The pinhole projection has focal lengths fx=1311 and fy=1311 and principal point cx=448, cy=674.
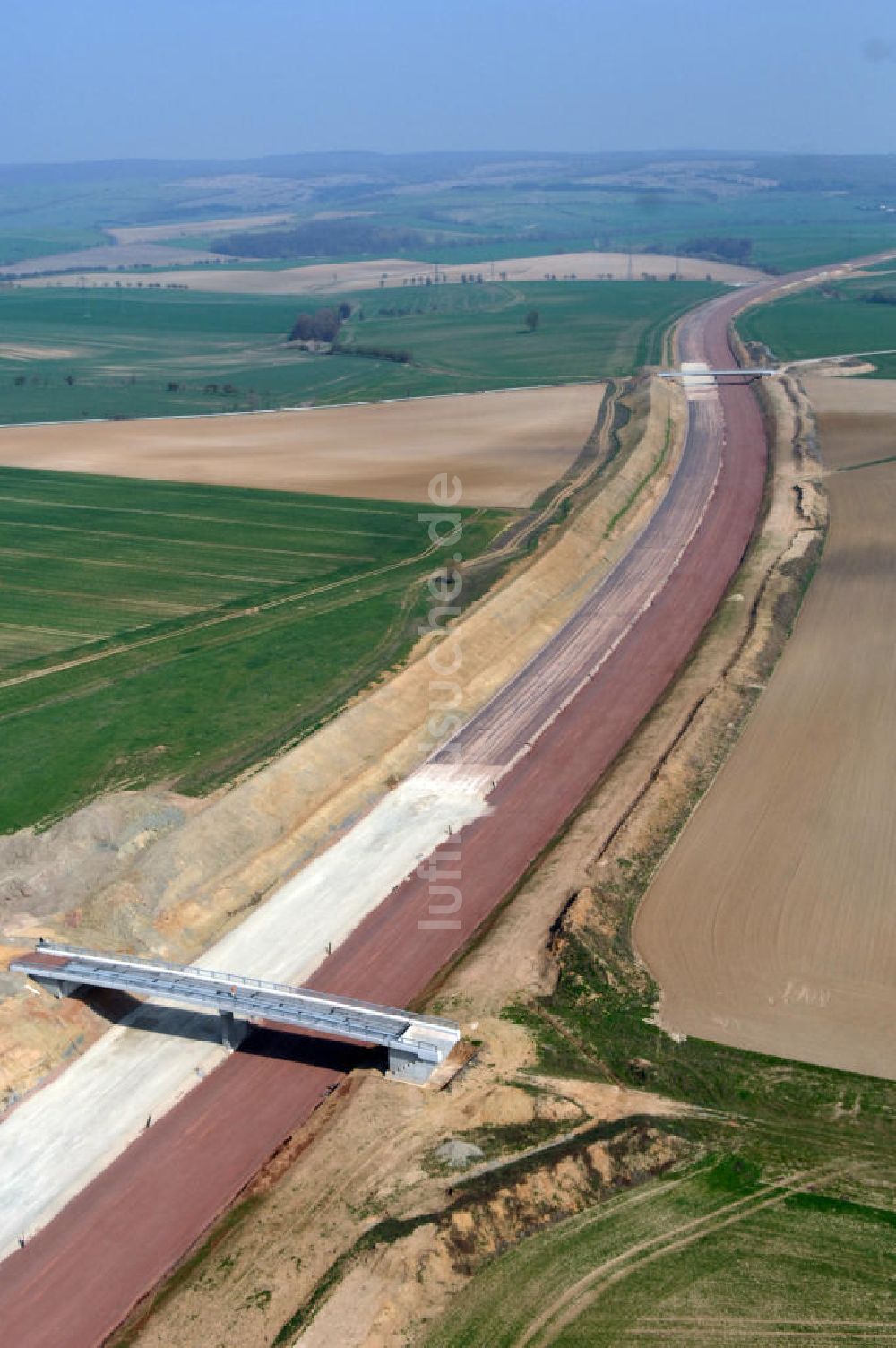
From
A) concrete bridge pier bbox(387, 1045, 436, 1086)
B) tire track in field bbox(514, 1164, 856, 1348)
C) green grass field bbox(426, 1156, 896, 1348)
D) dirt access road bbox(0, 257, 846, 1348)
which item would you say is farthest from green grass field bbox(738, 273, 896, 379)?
green grass field bbox(426, 1156, 896, 1348)

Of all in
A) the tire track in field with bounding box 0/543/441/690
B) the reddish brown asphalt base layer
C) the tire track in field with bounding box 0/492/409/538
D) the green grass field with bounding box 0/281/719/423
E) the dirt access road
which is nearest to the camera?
the reddish brown asphalt base layer

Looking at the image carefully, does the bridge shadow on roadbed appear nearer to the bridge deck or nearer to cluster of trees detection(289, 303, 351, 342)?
the bridge deck

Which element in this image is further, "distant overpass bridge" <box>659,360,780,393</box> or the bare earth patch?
"distant overpass bridge" <box>659,360,780,393</box>

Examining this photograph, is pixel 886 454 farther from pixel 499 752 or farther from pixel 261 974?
pixel 261 974

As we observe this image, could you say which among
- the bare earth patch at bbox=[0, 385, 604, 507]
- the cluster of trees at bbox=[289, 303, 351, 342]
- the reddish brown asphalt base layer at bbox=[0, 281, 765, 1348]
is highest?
the cluster of trees at bbox=[289, 303, 351, 342]

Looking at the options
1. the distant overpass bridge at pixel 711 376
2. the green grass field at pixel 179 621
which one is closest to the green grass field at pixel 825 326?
the distant overpass bridge at pixel 711 376

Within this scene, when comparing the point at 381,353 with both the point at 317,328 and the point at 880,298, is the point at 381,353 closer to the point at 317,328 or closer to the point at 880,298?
the point at 317,328

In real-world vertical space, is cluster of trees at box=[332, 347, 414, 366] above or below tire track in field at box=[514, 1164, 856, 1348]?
above
